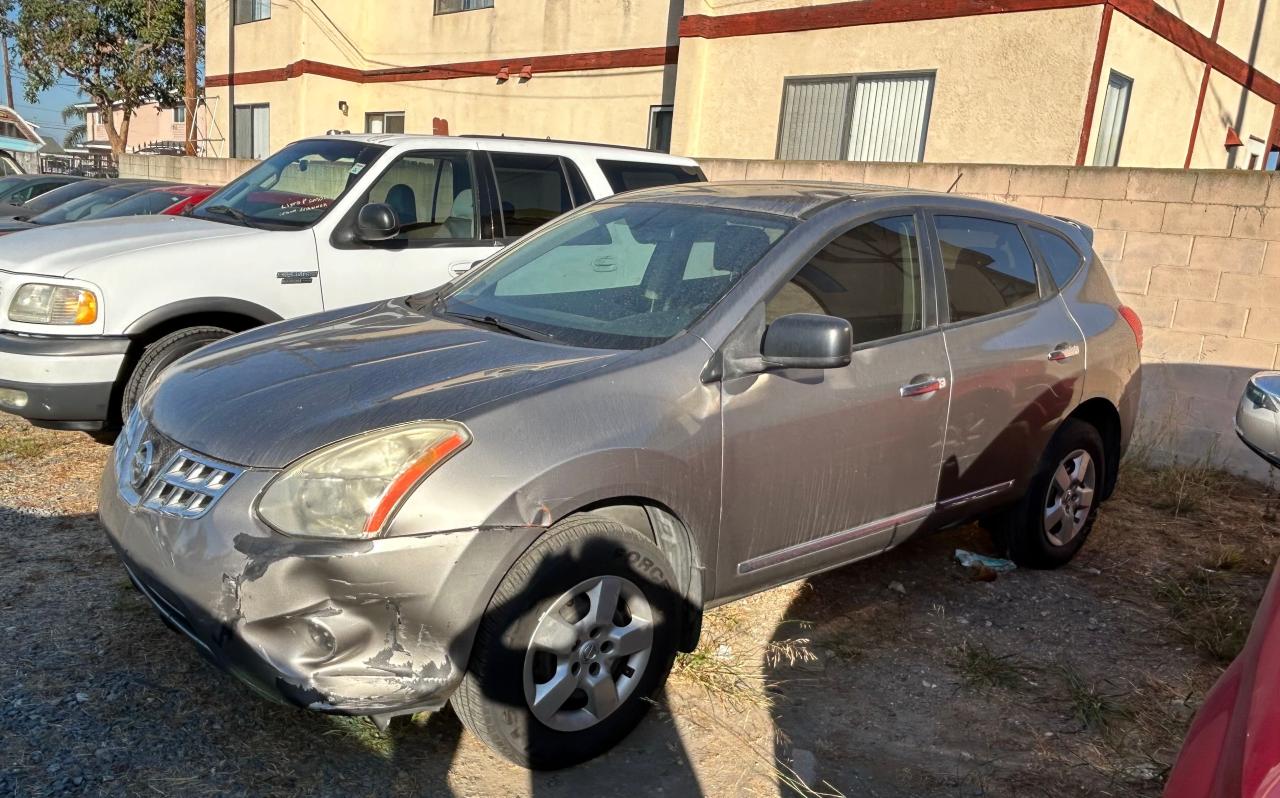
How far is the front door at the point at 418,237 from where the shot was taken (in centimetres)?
566

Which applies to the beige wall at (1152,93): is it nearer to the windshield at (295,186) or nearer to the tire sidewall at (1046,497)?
the tire sidewall at (1046,497)

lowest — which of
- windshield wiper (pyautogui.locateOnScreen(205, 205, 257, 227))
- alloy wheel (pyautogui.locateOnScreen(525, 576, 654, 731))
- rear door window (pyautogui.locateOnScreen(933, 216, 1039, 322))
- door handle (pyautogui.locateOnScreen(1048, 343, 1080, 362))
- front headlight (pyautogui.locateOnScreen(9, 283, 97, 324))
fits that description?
alloy wheel (pyautogui.locateOnScreen(525, 576, 654, 731))

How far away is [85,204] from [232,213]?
735 cm

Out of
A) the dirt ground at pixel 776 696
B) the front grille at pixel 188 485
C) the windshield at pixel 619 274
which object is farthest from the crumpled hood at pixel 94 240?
the front grille at pixel 188 485

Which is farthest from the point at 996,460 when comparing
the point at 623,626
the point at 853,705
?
the point at 623,626

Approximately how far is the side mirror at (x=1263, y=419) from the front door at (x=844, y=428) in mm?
1194

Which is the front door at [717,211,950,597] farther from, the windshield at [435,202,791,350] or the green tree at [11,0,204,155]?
the green tree at [11,0,204,155]

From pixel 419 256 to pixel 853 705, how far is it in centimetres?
380

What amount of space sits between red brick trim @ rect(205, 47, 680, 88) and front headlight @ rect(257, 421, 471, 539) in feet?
42.3

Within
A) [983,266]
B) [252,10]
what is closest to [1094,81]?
[983,266]

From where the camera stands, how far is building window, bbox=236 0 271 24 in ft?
68.4

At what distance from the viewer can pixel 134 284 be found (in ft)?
16.1

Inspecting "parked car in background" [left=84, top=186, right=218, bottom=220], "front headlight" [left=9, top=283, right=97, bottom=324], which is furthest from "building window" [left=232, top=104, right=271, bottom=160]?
"front headlight" [left=9, top=283, right=97, bottom=324]

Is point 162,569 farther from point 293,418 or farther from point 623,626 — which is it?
point 623,626
